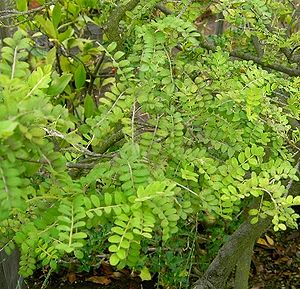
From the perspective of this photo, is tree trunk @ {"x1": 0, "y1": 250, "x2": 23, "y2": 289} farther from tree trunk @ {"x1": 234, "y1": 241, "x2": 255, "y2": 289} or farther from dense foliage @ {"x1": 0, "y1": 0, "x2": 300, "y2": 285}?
tree trunk @ {"x1": 234, "y1": 241, "x2": 255, "y2": 289}

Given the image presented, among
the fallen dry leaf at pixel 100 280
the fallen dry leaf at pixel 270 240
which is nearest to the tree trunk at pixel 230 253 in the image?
the fallen dry leaf at pixel 100 280

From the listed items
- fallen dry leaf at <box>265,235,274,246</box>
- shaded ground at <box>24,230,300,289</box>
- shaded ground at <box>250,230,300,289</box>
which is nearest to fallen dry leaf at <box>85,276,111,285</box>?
shaded ground at <box>24,230,300,289</box>

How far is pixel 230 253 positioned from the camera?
1.91 metres

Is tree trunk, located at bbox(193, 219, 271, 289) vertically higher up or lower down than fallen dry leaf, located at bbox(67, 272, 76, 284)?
higher up

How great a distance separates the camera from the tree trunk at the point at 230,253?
1869mm

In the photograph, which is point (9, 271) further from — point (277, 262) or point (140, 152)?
point (277, 262)

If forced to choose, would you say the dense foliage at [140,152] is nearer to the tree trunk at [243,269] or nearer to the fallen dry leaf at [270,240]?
the tree trunk at [243,269]

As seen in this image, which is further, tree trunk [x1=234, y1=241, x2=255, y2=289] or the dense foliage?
tree trunk [x1=234, y1=241, x2=255, y2=289]

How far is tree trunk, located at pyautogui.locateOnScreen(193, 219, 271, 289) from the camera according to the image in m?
1.87

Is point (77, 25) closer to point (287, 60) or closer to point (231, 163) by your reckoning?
point (287, 60)

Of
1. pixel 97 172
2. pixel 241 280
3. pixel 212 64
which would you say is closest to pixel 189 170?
pixel 97 172

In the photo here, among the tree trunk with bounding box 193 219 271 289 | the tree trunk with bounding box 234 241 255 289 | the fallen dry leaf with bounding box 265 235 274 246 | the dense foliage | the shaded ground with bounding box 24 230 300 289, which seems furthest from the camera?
the fallen dry leaf with bounding box 265 235 274 246

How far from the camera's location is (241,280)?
2.18 metres

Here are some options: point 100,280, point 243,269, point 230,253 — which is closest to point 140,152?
point 230,253
